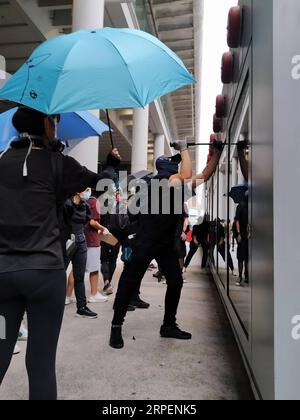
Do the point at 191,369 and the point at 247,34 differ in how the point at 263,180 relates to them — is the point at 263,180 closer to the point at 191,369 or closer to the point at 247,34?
the point at 247,34

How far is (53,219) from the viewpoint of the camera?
1933mm

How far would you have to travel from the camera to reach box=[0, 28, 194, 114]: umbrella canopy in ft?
7.06

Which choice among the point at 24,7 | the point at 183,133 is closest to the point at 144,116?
the point at 24,7

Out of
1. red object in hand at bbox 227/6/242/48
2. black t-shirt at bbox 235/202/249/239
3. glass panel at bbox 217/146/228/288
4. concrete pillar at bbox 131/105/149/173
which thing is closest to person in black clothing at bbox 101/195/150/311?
glass panel at bbox 217/146/228/288

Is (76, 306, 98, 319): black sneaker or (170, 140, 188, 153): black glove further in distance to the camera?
(76, 306, 98, 319): black sneaker

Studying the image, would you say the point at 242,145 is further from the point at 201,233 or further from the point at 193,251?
the point at 193,251

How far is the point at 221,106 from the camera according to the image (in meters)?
5.68

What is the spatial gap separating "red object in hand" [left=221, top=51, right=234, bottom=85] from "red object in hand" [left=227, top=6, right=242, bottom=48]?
1.94ft

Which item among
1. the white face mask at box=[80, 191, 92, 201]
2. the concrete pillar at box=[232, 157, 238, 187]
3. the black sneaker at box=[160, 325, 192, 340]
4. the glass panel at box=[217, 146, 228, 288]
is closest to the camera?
the concrete pillar at box=[232, 157, 238, 187]

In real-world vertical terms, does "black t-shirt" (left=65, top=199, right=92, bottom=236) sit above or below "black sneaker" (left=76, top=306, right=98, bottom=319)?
above

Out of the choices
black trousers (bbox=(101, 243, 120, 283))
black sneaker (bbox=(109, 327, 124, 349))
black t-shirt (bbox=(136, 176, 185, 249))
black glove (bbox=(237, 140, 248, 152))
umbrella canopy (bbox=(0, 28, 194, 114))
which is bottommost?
black sneaker (bbox=(109, 327, 124, 349))

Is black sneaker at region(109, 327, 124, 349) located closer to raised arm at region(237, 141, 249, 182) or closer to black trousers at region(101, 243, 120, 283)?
raised arm at region(237, 141, 249, 182)

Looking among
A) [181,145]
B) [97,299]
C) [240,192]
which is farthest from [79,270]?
[240,192]

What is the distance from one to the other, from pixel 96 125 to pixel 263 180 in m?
1.47
